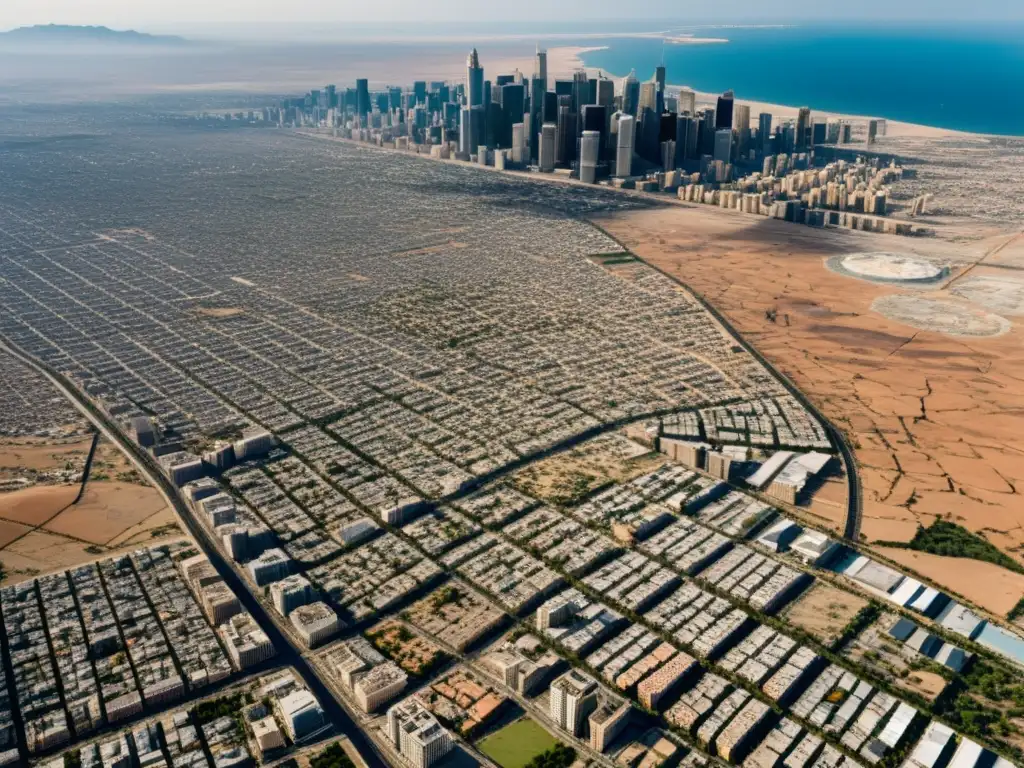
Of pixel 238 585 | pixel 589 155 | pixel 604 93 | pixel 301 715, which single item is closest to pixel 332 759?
pixel 301 715

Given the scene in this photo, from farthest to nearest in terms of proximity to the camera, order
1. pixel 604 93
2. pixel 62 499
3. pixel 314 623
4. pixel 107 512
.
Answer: pixel 604 93 < pixel 62 499 < pixel 107 512 < pixel 314 623

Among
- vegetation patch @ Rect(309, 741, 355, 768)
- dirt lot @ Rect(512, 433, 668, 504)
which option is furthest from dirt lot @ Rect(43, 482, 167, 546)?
dirt lot @ Rect(512, 433, 668, 504)

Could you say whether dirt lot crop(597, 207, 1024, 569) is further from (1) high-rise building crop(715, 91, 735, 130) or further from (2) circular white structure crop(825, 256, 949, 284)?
(1) high-rise building crop(715, 91, 735, 130)

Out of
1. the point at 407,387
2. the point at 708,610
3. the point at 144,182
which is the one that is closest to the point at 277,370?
the point at 407,387

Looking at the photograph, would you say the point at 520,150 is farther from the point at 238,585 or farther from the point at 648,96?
the point at 238,585

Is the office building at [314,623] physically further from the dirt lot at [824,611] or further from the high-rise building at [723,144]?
the high-rise building at [723,144]

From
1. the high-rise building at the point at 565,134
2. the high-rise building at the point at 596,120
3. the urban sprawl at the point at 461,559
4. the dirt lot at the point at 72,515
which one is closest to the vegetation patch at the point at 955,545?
the urban sprawl at the point at 461,559
